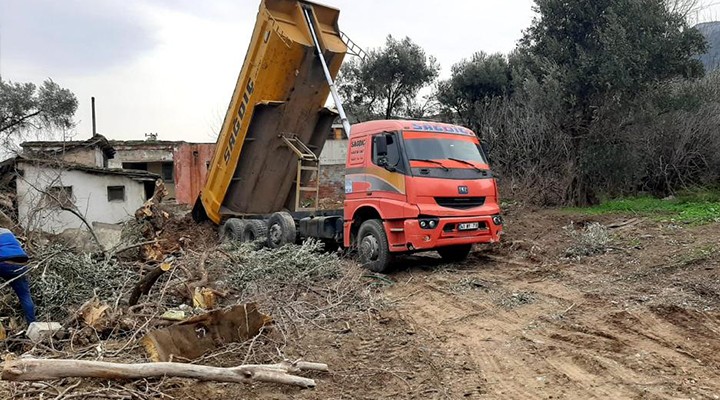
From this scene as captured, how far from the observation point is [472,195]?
27.6ft

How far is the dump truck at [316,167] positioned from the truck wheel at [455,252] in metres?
0.02

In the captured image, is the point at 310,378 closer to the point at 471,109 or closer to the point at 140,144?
the point at 471,109

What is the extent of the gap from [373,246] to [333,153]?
50.7 feet

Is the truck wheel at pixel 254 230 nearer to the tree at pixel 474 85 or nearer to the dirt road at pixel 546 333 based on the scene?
the dirt road at pixel 546 333

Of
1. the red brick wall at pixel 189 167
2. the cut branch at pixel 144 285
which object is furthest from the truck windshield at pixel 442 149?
the red brick wall at pixel 189 167

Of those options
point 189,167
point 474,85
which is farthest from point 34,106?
point 474,85

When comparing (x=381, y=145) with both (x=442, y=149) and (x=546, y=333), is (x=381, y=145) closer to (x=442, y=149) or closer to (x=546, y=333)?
(x=442, y=149)

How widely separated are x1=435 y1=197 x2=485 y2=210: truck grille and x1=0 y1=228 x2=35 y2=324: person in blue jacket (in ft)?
17.6

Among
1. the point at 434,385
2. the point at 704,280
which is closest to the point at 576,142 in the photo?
the point at 704,280

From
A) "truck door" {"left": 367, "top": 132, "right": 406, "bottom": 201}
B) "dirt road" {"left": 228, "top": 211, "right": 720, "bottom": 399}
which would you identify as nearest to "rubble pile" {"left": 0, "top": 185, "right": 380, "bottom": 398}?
"dirt road" {"left": 228, "top": 211, "right": 720, "bottom": 399}

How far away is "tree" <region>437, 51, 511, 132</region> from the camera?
66.4 feet

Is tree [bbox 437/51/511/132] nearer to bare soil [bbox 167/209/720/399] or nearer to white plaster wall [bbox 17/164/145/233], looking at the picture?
white plaster wall [bbox 17/164/145/233]

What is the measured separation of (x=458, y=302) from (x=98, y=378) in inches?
165

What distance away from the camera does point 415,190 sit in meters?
7.91
